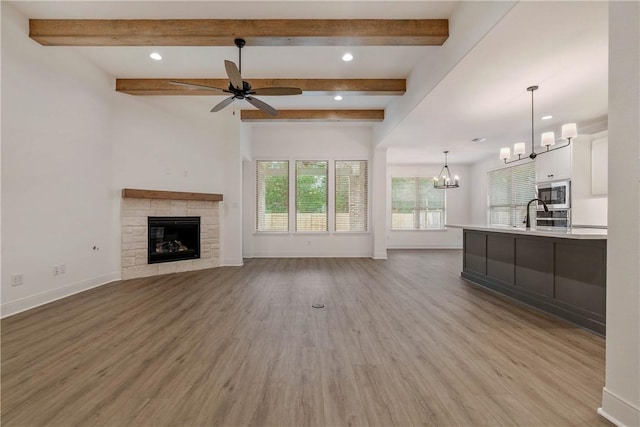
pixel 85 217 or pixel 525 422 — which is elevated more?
pixel 85 217

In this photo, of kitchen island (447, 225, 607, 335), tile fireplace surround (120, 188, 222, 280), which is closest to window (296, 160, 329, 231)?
tile fireplace surround (120, 188, 222, 280)

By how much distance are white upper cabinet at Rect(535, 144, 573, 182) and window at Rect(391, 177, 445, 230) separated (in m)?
3.24

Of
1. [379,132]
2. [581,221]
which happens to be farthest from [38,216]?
[581,221]

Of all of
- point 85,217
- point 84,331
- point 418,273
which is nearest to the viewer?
point 84,331

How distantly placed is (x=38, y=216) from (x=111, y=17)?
259 cm

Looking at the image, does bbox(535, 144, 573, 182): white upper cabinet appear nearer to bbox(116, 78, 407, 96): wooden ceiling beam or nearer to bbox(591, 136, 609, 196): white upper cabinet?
bbox(591, 136, 609, 196): white upper cabinet

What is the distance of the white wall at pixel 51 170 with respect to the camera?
3.06 meters

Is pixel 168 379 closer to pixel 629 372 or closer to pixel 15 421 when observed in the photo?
pixel 15 421

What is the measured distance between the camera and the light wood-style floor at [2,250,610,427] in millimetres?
1580

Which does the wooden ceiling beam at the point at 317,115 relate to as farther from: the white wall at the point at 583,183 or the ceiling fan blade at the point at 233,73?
the white wall at the point at 583,183

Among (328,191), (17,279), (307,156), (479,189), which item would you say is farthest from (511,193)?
(17,279)

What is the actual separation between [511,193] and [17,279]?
33.4ft

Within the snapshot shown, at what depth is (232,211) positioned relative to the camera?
6.09 meters

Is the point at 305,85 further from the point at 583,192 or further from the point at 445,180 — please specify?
the point at 583,192
